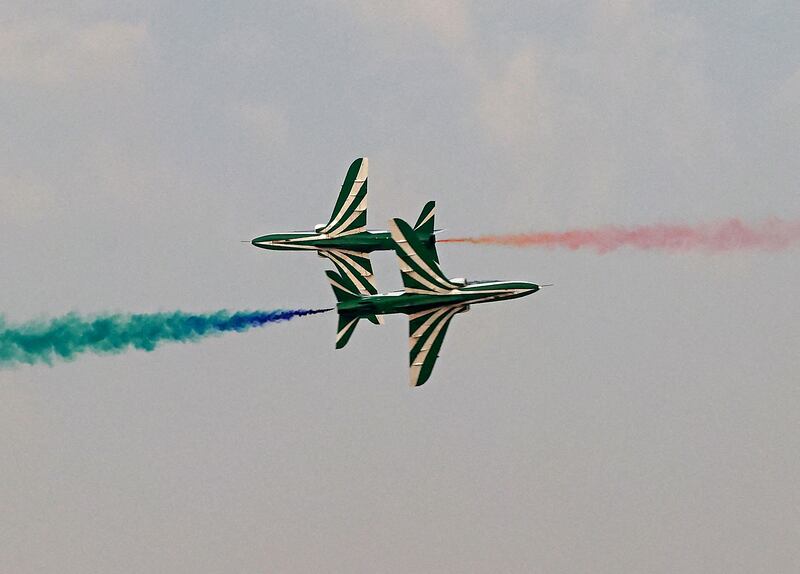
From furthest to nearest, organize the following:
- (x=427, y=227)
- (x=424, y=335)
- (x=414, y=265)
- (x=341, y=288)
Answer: (x=427, y=227) < (x=341, y=288) < (x=424, y=335) < (x=414, y=265)

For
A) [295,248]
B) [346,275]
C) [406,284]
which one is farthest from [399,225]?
[295,248]

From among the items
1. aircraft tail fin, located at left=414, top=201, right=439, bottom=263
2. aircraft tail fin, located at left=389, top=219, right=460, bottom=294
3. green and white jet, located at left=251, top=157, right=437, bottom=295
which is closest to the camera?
Result: aircraft tail fin, located at left=389, top=219, right=460, bottom=294

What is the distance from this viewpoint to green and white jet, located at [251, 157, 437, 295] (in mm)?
87625

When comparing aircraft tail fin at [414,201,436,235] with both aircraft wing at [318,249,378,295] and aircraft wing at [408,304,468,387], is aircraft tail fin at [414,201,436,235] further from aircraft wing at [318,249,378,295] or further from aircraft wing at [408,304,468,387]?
aircraft wing at [408,304,468,387]

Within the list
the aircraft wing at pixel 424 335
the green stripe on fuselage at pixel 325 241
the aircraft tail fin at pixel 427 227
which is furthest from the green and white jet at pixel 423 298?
the green stripe on fuselage at pixel 325 241

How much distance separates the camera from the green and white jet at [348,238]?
8762 cm

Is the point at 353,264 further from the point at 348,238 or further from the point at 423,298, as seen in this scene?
the point at 423,298

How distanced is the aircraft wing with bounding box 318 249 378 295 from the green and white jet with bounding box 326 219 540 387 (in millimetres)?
7724

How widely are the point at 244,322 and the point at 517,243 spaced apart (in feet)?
42.9

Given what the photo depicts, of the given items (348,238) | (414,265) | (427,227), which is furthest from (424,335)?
(348,238)

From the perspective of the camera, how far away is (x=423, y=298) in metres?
76.7

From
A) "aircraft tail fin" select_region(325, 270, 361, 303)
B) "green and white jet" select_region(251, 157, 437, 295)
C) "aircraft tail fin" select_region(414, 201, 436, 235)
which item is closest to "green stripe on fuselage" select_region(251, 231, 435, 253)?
"green and white jet" select_region(251, 157, 437, 295)

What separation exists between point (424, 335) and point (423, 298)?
1705 mm

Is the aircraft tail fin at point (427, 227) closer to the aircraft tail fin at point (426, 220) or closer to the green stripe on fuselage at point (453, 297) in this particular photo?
the aircraft tail fin at point (426, 220)
